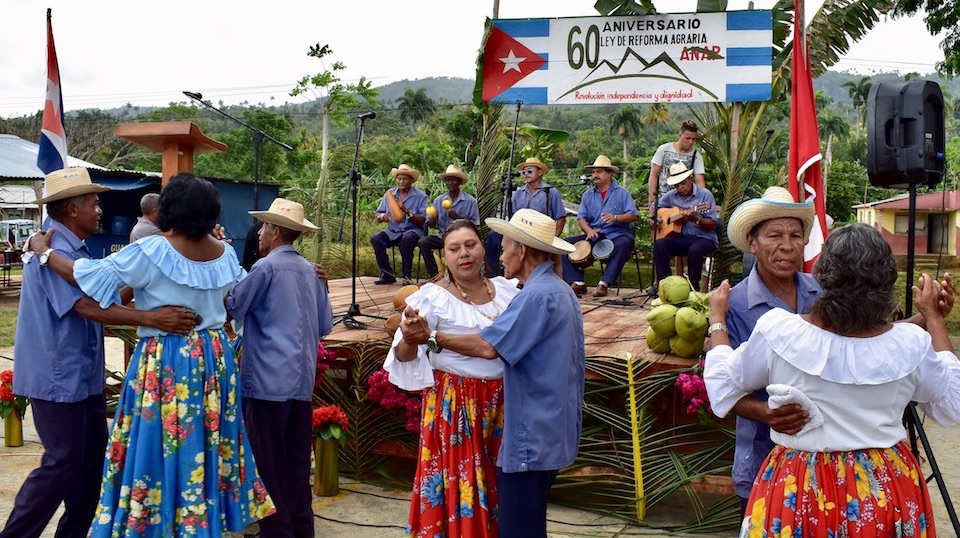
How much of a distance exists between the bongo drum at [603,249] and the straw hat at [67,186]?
5.56 metres

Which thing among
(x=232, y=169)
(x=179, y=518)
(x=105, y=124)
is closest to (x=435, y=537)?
(x=179, y=518)

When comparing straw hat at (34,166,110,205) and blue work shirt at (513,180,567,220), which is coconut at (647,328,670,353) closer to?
straw hat at (34,166,110,205)

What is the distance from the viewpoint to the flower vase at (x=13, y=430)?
6227mm

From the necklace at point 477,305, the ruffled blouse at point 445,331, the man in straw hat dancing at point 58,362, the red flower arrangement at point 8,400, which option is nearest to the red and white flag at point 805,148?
the necklace at point 477,305

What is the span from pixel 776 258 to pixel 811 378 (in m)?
0.84

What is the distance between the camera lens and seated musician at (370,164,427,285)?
32.4 ft

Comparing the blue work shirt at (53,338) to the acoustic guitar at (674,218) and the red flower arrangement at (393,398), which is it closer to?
the red flower arrangement at (393,398)

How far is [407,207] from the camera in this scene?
33.3 feet

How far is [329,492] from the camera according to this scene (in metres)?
5.32

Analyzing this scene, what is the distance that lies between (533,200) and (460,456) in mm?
5838

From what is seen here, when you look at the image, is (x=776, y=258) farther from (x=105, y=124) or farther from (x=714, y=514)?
(x=105, y=124)

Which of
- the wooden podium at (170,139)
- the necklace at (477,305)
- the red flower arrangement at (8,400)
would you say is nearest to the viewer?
the necklace at (477,305)

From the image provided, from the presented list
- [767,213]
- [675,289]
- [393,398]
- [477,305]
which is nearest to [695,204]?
[675,289]

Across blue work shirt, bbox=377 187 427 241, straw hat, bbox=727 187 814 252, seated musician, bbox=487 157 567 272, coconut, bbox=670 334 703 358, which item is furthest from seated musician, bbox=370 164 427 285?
straw hat, bbox=727 187 814 252
